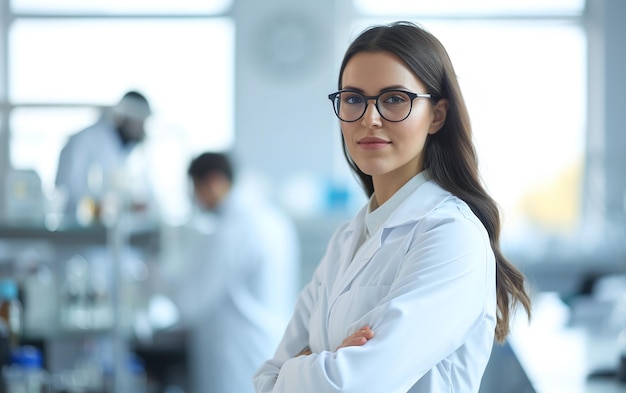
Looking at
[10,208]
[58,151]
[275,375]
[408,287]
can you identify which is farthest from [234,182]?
[408,287]

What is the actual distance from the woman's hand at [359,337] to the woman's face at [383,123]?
0.25 meters

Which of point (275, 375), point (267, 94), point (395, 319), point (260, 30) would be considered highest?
point (260, 30)

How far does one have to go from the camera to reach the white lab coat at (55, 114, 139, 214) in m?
2.88

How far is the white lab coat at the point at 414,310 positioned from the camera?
1196 millimetres

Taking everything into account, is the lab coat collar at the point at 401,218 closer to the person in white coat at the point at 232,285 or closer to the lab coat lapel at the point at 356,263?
the lab coat lapel at the point at 356,263

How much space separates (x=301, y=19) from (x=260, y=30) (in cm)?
28

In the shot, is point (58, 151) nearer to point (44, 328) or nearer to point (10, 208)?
point (10, 208)

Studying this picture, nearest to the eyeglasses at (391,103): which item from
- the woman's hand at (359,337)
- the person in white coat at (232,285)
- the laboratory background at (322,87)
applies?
the woman's hand at (359,337)

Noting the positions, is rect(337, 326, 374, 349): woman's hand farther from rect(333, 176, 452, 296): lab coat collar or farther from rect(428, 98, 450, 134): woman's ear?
rect(428, 98, 450, 134): woman's ear

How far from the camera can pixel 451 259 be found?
123 cm

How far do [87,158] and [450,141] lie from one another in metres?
1.98

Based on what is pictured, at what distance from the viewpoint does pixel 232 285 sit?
3.30 metres

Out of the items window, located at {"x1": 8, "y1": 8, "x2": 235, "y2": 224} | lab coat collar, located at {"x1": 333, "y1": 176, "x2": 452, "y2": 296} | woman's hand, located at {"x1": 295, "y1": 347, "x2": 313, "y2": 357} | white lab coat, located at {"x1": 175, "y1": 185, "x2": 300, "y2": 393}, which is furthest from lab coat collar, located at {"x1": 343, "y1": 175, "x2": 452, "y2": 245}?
window, located at {"x1": 8, "y1": 8, "x2": 235, "y2": 224}

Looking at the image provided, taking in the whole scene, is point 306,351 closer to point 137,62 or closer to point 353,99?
point 353,99
